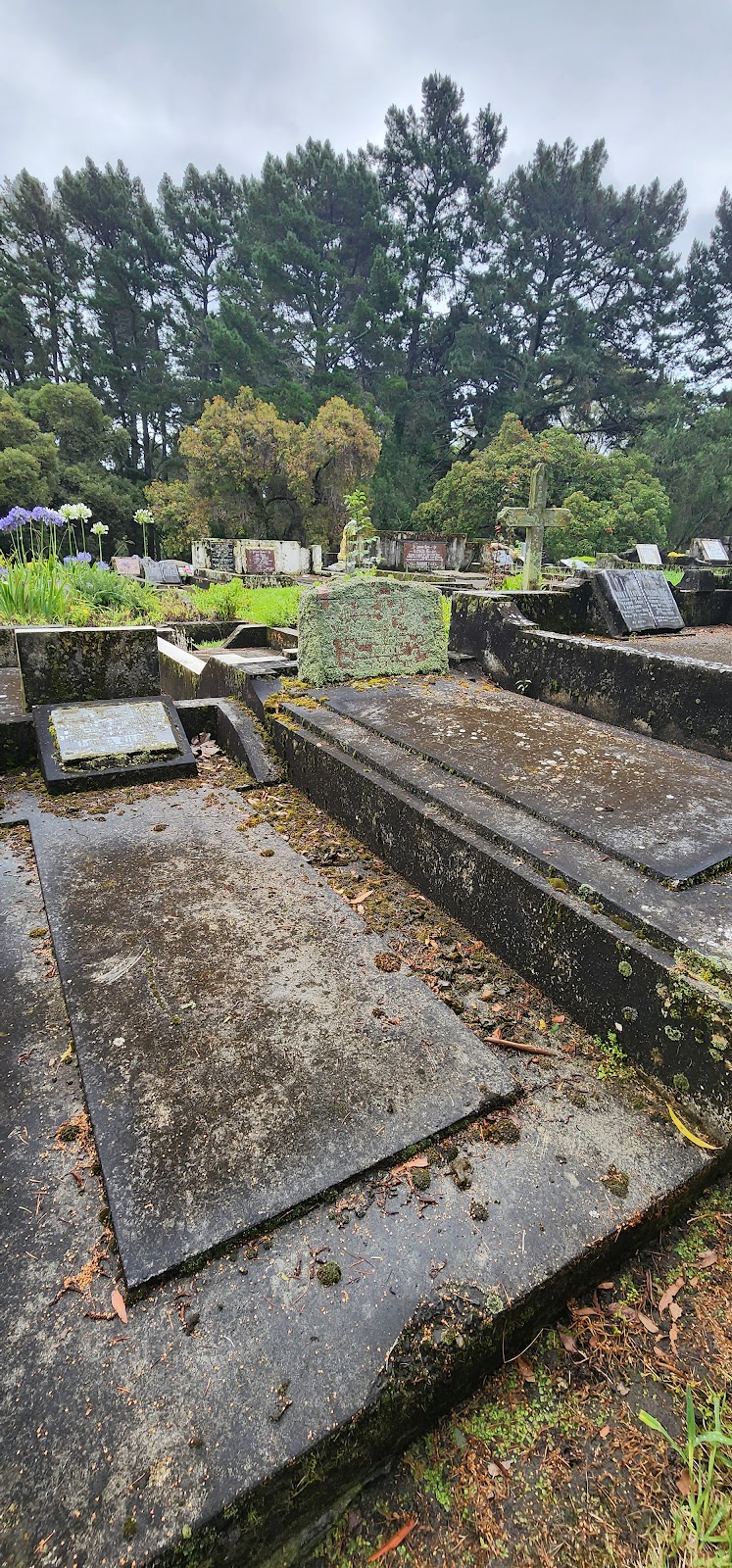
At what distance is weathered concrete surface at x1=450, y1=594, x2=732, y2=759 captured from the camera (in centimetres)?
314

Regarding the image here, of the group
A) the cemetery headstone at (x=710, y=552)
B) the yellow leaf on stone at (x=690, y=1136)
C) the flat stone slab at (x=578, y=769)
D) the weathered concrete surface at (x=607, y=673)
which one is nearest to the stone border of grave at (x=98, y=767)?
the flat stone slab at (x=578, y=769)

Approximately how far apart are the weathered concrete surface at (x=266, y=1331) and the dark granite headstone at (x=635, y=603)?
13.4 ft

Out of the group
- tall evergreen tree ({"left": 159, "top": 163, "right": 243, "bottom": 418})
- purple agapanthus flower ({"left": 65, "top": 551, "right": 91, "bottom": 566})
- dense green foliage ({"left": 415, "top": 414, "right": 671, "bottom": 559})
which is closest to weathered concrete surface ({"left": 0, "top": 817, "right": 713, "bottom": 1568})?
purple agapanthus flower ({"left": 65, "top": 551, "right": 91, "bottom": 566})

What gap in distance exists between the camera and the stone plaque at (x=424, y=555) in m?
16.0

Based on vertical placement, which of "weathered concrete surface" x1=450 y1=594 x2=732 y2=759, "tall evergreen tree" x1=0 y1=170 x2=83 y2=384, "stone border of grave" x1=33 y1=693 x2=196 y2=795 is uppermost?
"tall evergreen tree" x1=0 y1=170 x2=83 y2=384

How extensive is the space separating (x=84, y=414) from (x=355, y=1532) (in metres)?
29.2

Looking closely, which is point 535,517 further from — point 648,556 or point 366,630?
point 648,556

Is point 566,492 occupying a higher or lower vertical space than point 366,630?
higher

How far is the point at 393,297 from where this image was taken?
29562 mm

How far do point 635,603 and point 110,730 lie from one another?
3796mm

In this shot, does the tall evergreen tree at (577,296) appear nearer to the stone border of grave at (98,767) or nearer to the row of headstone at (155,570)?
the row of headstone at (155,570)

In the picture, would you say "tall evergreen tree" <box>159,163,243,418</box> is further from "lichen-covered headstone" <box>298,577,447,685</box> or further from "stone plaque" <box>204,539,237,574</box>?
"lichen-covered headstone" <box>298,577,447,685</box>

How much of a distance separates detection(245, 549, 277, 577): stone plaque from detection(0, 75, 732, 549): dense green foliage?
12.5 metres

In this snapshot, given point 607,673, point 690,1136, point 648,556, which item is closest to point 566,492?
point 648,556
